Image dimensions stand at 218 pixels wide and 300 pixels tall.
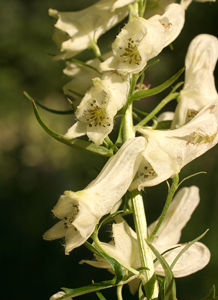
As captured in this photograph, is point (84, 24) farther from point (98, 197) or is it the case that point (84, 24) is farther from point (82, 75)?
point (98, 197)

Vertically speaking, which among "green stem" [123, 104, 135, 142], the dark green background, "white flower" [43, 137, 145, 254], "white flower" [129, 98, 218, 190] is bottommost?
the dark green background

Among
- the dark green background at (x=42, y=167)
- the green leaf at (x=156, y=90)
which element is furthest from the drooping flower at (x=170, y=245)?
the dark green background at (x=42, y=167)

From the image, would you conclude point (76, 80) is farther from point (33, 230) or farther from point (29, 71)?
point (29, 71)

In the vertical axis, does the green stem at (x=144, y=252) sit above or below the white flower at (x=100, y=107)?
below

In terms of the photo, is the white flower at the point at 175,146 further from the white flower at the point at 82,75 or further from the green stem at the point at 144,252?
the white flower at the point at 82,75

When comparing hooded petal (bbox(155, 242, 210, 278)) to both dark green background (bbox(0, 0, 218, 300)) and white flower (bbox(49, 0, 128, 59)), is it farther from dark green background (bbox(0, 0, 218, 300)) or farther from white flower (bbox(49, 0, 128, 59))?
dark green background (bbox(0, 0, 218, 300))

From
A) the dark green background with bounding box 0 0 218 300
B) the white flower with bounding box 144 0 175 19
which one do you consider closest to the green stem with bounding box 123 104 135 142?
the white flower with bounding box 144 0 175 19
